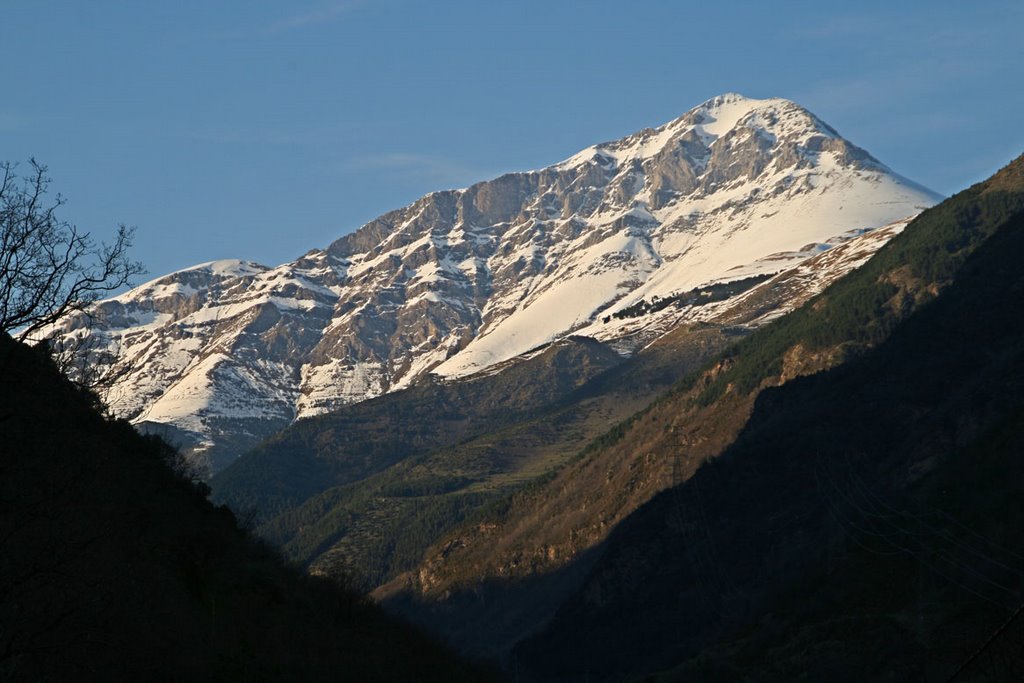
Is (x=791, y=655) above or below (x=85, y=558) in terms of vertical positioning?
below

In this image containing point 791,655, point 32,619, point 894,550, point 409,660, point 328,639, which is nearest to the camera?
point 32,619

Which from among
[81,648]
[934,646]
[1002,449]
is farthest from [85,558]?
[1002,449]

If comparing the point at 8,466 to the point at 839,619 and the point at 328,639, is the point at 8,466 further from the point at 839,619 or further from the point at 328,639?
the point at 839,619

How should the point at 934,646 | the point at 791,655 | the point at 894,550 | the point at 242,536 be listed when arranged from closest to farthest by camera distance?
the point at 242,536
the point at 934,646
the point at 791,655
the point at 894,550

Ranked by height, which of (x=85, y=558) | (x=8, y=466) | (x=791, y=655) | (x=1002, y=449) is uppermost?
(x=8, y=466)

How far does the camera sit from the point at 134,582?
49062 mm

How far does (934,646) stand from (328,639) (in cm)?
5337

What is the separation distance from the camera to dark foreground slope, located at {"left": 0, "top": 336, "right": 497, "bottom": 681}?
3581 cm

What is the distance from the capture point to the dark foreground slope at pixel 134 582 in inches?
1410

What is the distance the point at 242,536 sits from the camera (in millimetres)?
85375

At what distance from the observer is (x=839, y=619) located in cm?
12975

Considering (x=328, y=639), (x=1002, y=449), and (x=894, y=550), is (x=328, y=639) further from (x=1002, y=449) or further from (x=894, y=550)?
(x=1002, y=449)

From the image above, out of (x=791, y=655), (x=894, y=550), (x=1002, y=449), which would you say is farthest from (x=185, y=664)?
(x=1002, y=449)

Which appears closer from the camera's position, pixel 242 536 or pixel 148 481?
pixel 148 481
